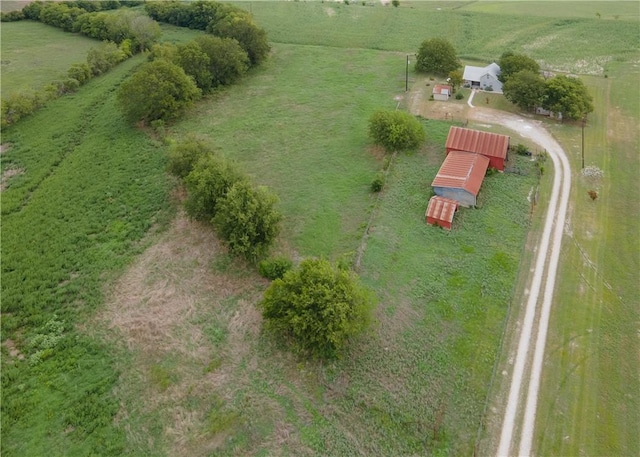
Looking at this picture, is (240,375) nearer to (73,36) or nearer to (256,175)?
(256,175)

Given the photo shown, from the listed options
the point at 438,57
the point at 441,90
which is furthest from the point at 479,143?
the point at 438,57

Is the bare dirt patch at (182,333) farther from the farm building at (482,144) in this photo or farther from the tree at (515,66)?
the tree at (515,66)

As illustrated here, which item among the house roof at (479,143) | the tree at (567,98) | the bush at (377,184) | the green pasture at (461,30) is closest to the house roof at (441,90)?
the tree at (567,98)

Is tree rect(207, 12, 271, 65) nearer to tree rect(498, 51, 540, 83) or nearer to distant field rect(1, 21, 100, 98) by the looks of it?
distant field rect(1, 21, 100, 98)

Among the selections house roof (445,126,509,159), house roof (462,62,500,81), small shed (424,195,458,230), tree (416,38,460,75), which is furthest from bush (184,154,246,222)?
tree (416,38,460,75)

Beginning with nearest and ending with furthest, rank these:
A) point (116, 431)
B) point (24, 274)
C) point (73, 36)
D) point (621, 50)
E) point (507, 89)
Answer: point (116, 431) < point (24, 274) < point (507, 89) < point (621, 50) < point (73, 36)

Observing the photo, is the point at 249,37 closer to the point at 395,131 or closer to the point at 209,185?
the point at 395,131

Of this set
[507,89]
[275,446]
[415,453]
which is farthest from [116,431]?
[507,89]
